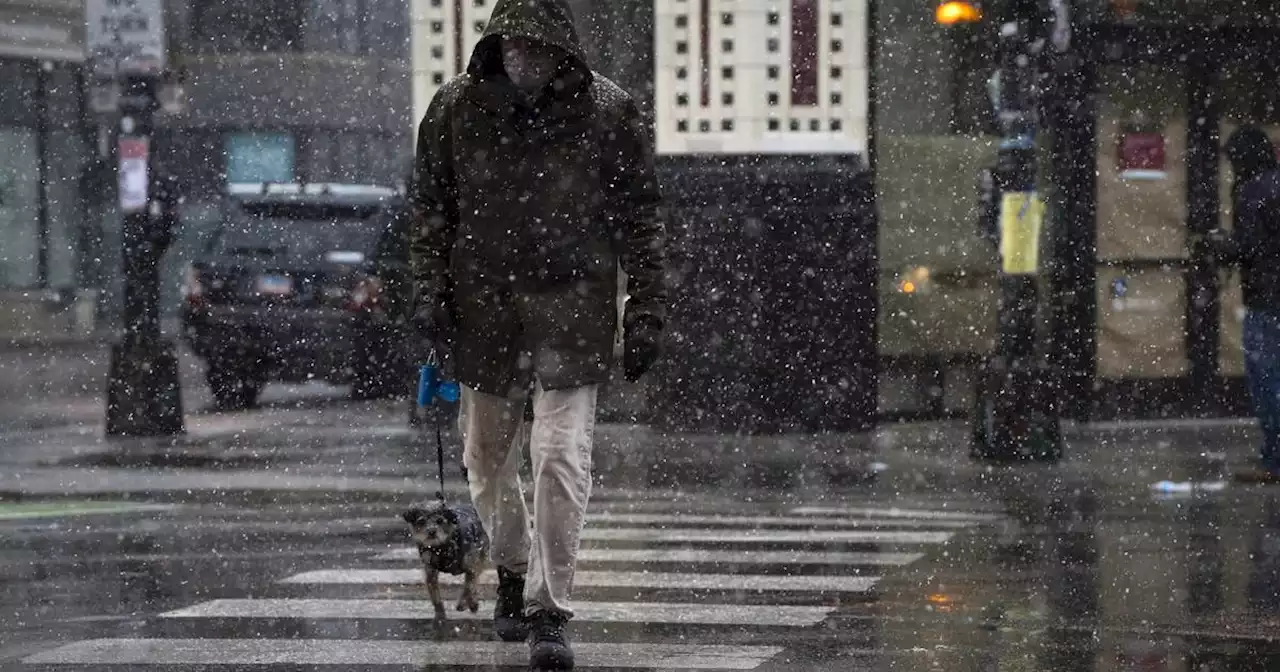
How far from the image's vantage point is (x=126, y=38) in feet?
50.4

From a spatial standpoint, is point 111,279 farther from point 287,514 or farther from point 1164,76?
point 287,514

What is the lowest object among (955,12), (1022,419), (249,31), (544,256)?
(1022,419)

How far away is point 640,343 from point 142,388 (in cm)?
958

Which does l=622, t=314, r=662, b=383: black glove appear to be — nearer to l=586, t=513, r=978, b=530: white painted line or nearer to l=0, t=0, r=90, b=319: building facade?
l=586, t=513, r=978, b=530: white painted line

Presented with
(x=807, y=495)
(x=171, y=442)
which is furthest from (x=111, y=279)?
(x=807, y=495)

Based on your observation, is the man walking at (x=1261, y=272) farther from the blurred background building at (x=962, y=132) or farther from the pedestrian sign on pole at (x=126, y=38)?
the pedestrian sign on pole at (x=126, y=38)

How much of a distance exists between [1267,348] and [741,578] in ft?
16.1

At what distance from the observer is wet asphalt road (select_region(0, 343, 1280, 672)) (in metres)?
6.96

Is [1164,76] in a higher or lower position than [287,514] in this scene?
higher

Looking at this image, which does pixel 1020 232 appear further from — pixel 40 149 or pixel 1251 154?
pixel 40 149

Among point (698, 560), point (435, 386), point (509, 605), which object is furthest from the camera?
point (698, 560)

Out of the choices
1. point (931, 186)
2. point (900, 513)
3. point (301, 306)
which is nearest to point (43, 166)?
point (301, 306)

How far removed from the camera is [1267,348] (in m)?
12.5

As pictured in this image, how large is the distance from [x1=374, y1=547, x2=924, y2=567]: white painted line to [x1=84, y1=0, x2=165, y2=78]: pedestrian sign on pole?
6.69 metres
